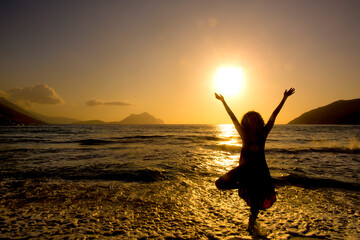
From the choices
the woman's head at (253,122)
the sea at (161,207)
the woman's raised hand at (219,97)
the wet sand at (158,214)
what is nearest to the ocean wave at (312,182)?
the sea at (161,207)

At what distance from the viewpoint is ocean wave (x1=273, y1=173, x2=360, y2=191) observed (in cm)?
665

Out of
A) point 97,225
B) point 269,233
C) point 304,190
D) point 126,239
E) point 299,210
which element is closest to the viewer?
point 126,239

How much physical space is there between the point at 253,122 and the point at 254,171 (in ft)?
2.79

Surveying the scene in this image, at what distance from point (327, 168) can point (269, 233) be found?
842 cm

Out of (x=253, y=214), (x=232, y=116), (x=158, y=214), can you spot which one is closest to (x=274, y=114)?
(x=232, y=116)

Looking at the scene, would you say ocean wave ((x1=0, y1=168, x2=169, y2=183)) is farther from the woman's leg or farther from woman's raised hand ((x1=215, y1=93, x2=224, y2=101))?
woman's raised hand ((x1=215, y1=93, x2=224, y2=101))

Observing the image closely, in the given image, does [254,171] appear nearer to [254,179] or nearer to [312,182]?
[254,179]

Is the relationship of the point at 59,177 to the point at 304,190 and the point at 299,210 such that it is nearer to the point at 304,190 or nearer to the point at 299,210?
the point at 299,210

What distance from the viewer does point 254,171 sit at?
3.29 m

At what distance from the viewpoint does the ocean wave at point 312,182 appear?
262 inches

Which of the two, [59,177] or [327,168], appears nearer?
[59,177]

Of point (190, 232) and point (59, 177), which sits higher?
point (190, 232)

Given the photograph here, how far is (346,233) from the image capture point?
356 cm

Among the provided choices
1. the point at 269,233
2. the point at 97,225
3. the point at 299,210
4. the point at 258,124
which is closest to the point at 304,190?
the point at 299,210
